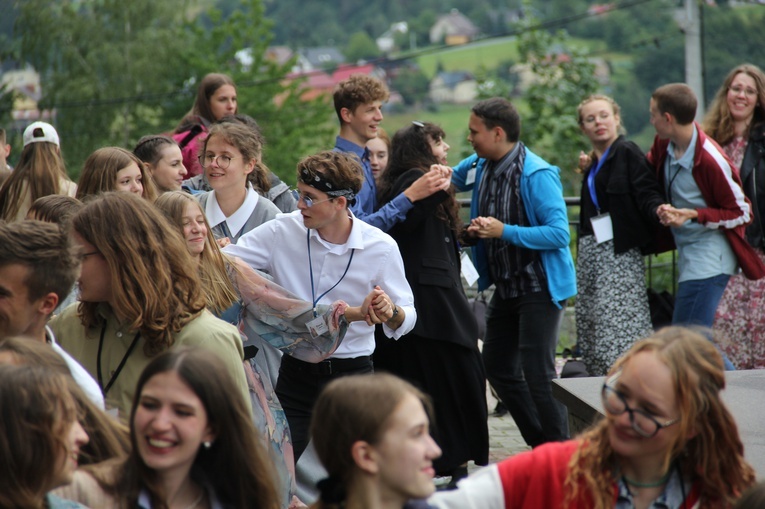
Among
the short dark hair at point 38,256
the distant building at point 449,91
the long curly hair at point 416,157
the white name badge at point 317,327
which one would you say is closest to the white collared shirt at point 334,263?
the white name badge at point 317,327

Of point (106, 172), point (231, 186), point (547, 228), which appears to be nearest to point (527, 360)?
point (547, 228)

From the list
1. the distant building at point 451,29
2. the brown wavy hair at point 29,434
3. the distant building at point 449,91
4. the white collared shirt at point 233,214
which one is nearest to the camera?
the brown wavy hair at point 29,434

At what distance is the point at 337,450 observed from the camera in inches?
95.8

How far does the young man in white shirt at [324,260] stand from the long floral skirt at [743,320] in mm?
2864

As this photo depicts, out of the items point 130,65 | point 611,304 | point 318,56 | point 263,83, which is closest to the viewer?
point 611,304

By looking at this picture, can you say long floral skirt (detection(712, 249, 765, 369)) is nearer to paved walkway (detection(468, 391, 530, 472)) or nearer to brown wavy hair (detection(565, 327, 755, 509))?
paved walkway (detection(468, 391, 530, 472))

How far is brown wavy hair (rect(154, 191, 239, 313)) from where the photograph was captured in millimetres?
3996

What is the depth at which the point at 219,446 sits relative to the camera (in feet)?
8.64

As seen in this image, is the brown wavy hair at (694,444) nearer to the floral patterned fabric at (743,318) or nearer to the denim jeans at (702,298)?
the denim jeans at (702,298)

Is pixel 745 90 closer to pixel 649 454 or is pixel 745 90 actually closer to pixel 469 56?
pixel 649 454

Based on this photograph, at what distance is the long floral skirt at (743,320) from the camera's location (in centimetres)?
669

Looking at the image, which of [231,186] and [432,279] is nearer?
[231,186]

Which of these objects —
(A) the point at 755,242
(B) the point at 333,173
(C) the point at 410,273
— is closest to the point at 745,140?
(A) the point at 755,242

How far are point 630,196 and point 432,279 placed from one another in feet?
5.59
